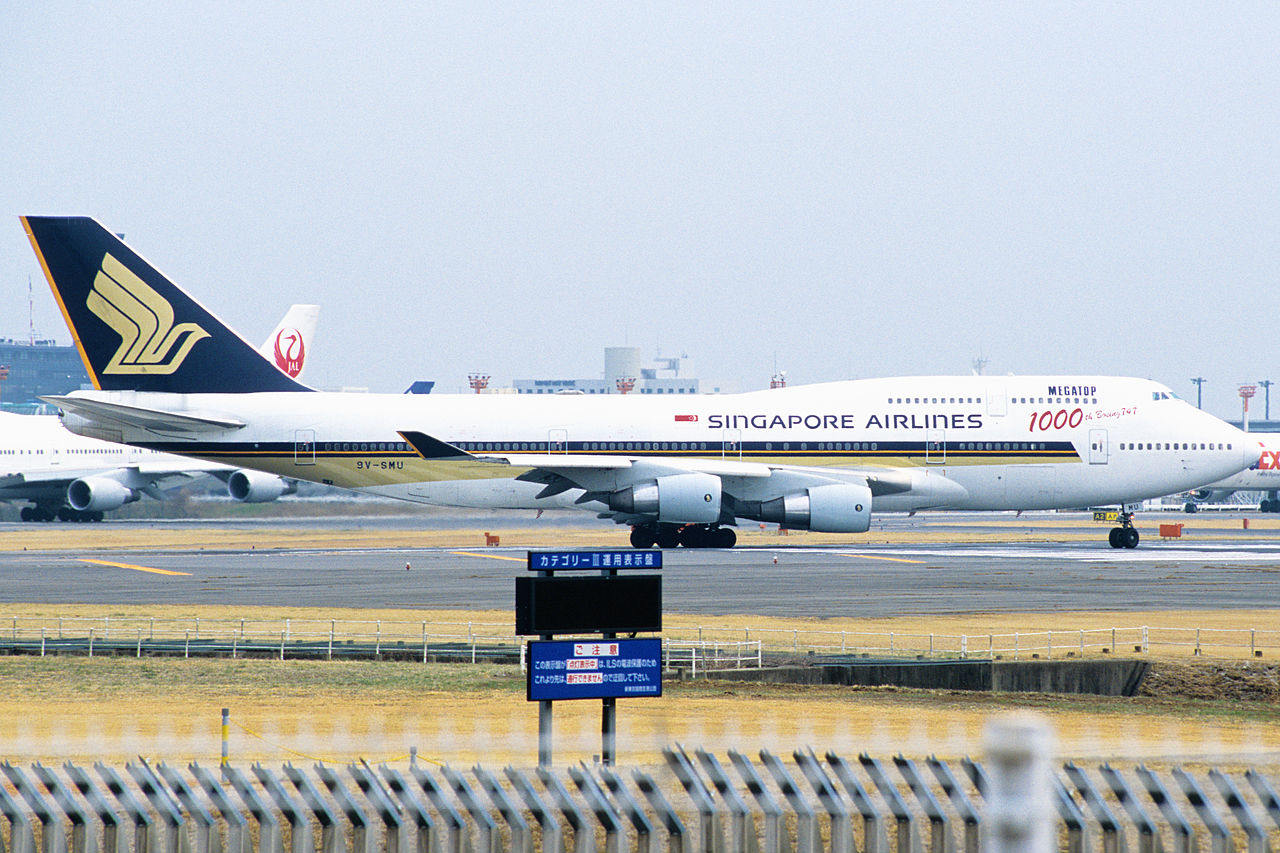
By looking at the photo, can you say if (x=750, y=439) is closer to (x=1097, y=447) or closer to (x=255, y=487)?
(x=1097, y=447)

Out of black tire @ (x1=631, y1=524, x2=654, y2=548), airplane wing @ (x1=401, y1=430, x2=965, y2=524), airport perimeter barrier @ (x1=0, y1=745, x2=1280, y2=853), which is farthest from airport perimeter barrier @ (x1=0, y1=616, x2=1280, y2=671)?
black tire @ (x1=631, y1=524, x2=654, y2=548)

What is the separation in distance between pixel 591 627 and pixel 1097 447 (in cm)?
4144

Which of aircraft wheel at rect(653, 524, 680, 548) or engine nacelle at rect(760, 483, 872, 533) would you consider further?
aircraft wheel at rect(653, 524, 680, 548)

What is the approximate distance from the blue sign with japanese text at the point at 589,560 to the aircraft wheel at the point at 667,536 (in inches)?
1435

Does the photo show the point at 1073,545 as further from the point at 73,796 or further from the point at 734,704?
the point at 73,796

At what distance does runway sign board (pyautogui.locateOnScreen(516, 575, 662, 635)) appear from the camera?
1675 cm

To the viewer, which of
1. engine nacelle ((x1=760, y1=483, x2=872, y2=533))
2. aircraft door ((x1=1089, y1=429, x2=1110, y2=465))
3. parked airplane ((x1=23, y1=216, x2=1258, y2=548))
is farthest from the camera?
aircraft door ((x1=1089, y1=429, x2=1110, y2=465))

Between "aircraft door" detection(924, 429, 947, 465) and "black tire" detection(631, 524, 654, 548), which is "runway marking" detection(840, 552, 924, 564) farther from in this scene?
"black tire" detection(631, 524, 654, 548)

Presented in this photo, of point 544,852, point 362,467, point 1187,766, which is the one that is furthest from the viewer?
point 362,467

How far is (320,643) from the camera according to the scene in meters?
29.2

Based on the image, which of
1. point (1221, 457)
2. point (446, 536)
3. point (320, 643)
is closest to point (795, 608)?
point (320, 643)

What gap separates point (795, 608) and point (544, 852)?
24707 millimetres

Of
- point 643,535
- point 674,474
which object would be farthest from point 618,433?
point 643,535

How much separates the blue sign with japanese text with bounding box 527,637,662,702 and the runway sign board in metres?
0.36
